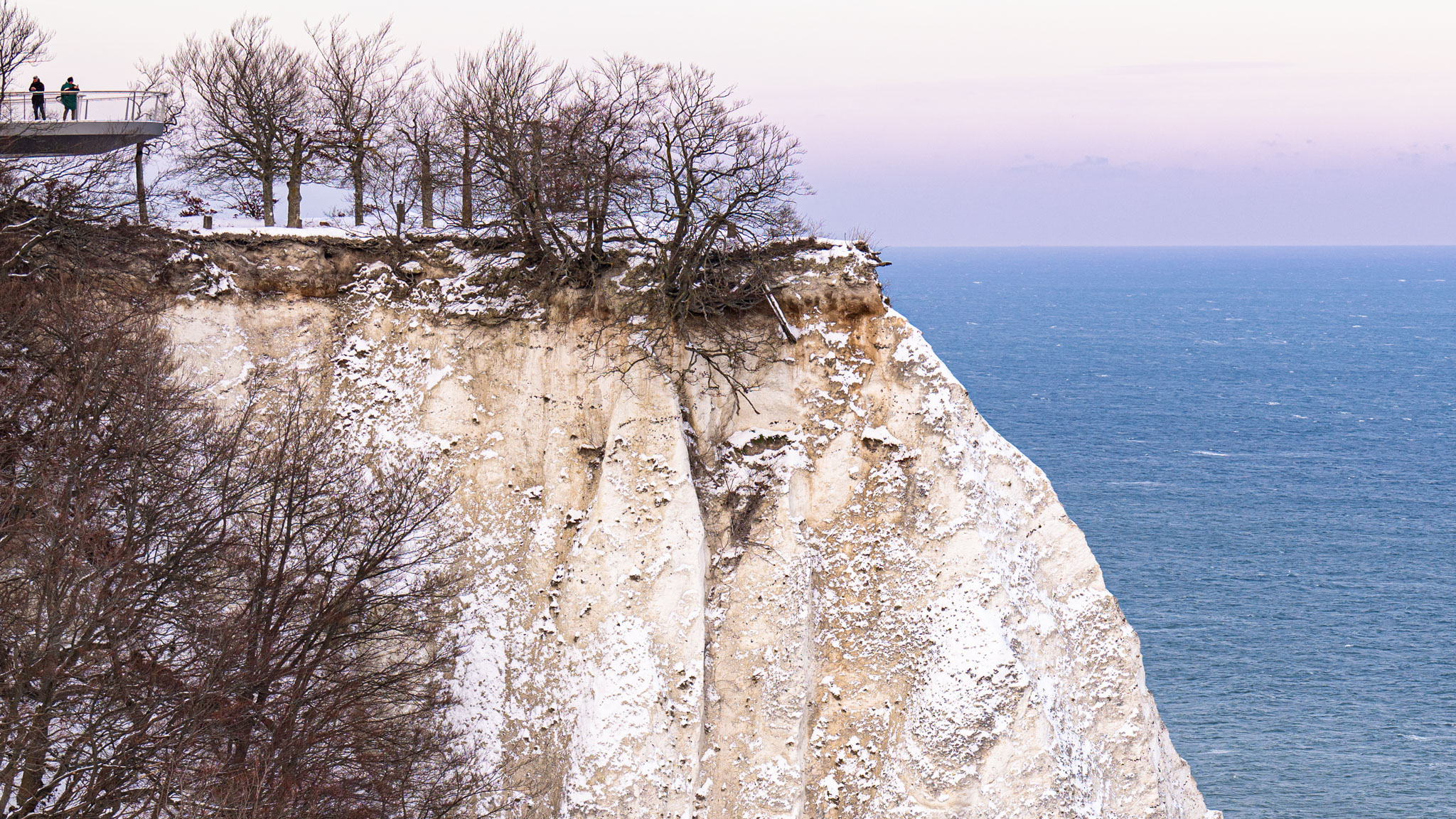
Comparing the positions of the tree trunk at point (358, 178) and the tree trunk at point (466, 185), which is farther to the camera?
the tree trunk at point (358, 178)

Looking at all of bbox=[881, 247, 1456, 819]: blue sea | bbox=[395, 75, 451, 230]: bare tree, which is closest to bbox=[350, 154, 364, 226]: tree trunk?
bbox=[395, 75, 451, 230]: bare tree

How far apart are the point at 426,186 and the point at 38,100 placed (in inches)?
442

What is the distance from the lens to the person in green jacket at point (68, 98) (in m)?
35.9

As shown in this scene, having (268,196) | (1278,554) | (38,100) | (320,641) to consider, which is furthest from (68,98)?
(1278,554)

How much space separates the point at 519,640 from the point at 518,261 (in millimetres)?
10818

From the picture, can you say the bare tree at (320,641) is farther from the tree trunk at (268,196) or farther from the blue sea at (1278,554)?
the blue sea at (1278,554)

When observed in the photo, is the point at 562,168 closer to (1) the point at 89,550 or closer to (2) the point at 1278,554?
(1) the point at 89,550

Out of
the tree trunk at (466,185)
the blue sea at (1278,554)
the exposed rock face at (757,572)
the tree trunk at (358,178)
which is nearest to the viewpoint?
the exposed rock face at (757,572)

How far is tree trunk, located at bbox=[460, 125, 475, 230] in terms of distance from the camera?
35.5 m

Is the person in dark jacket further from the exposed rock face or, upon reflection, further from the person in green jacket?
the exposed rock face

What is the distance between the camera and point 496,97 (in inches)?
1399

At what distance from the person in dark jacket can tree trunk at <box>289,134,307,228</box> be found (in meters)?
7.02

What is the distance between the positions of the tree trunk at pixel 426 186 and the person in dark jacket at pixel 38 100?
427 inches

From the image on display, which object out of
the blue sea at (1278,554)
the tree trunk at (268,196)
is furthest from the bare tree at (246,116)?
the blue sea at (1278,554)
